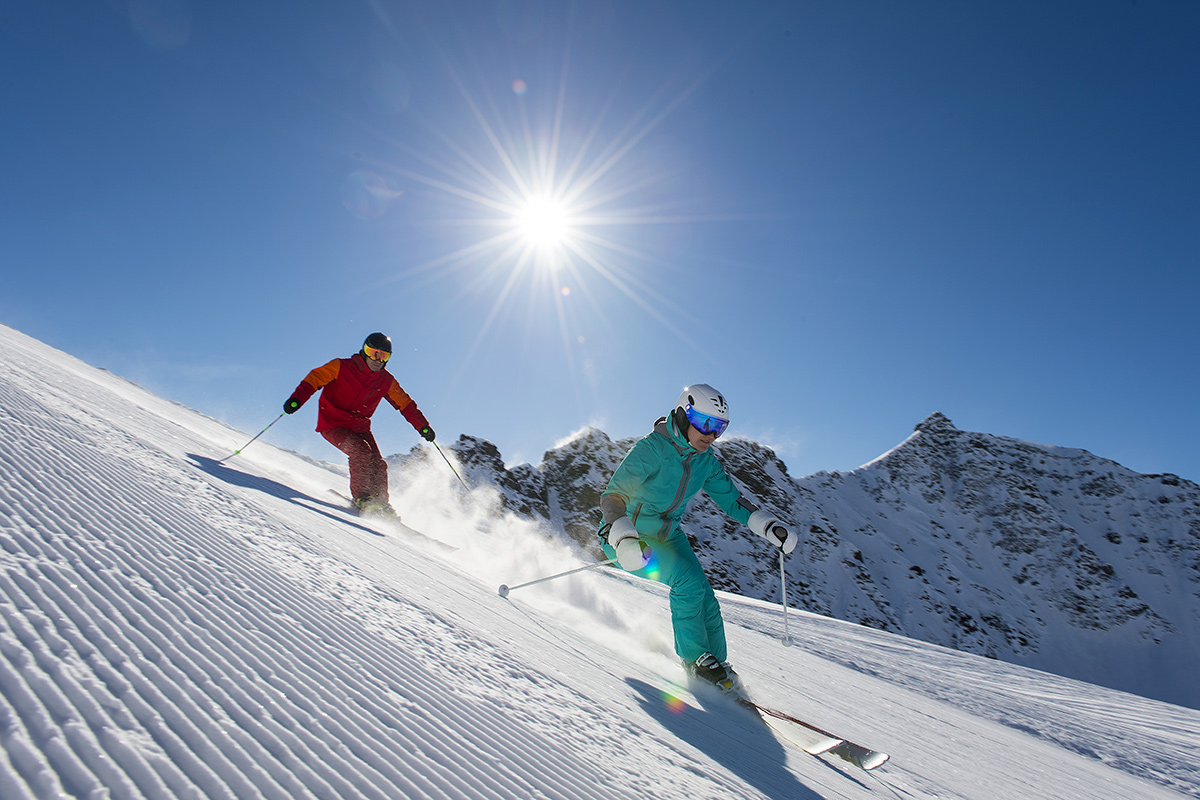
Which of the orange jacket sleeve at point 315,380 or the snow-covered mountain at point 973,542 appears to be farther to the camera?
the snow-covered mountain at point 973,542

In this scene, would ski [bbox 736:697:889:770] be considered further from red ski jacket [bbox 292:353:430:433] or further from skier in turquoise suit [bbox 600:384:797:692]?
red ski jacket [bbox 292:353:430:433]

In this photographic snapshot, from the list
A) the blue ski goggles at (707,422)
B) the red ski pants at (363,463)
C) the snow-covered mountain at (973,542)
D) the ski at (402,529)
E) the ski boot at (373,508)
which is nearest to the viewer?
the blue ski goggles at (707,422)

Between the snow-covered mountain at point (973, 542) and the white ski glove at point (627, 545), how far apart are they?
184 feet

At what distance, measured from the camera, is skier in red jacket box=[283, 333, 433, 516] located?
255 inches

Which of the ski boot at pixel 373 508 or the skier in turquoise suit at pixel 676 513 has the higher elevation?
Result: the skier in turquoise suit at pixel 676 513

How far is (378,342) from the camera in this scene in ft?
22.1

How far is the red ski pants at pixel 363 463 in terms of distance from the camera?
21.0 feet

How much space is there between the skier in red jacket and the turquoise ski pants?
3.94 m

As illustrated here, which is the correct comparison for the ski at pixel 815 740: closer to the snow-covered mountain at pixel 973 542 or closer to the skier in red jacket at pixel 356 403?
the skier in red jacket at pixel 356 403

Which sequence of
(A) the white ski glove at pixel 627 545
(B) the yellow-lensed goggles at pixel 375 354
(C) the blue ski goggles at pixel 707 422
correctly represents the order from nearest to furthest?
(A) the white ski glove at pixel 627 545 < (C) the blue ski goggles at pixel 707 422 < (B) the yellow-lensed goggles at pixel 375 354

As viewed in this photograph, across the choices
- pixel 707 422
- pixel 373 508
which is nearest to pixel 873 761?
pixel 707 422

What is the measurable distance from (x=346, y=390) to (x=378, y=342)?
0.70 meters

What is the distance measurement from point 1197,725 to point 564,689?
709cm

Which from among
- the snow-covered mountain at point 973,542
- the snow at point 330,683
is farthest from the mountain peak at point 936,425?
the snow at point 330,683
